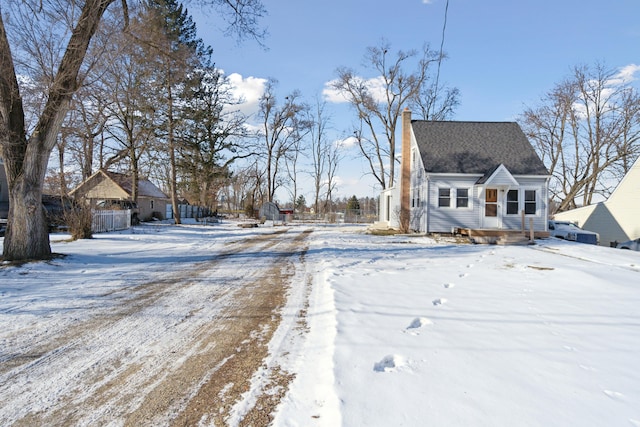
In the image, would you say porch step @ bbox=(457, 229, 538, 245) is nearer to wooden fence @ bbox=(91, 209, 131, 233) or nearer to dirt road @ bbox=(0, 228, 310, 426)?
dirt road @ bbox=(0, 228, 310, 426)

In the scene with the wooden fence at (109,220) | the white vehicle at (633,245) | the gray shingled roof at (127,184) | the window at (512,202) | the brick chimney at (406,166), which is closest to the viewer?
the wooden fence at (109,220)

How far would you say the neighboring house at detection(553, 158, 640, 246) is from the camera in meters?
19.8

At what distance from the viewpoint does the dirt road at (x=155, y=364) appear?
8.41ft

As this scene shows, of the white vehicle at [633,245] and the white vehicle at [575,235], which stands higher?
the white vehicle at [575,235]

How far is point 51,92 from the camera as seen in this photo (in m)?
8.36

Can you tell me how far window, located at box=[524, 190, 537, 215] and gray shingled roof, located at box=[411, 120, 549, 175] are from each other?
0.96 metres

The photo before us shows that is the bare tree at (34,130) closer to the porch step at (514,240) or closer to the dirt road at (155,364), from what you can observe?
the dirt road at (155,364)

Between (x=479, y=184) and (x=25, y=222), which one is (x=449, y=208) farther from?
(x=25, y=222)

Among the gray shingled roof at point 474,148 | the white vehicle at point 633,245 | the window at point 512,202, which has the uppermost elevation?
the gray shingled roof at point 474,148

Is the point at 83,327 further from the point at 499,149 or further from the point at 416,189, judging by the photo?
the point at 499,149

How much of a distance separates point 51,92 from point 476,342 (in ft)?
31.7

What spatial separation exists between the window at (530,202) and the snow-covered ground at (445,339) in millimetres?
10217

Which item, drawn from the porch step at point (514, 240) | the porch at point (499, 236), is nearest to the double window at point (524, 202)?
the porch at point (499, 236)

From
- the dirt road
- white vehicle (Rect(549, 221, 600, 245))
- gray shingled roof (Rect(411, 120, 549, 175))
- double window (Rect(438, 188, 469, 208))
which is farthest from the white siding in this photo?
the dirt road
